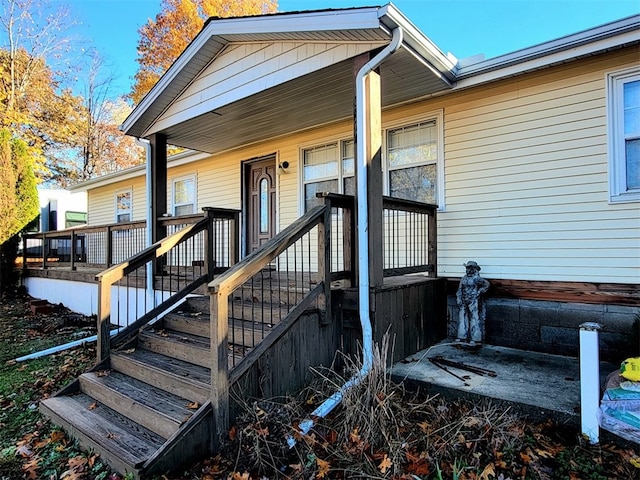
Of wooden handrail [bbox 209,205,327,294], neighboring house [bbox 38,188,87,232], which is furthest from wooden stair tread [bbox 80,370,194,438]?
neighboring house [bbox 38,188,87,232]

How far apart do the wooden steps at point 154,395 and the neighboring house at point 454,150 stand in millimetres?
209

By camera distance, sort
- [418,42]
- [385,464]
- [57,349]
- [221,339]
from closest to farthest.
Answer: [385,464]
[221,339]
[418,42]
[57,349]

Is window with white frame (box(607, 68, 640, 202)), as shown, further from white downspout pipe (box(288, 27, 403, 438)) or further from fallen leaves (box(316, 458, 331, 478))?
fallen leaves (box(316, 458, 331, 478))

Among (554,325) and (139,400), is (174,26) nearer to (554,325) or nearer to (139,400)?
(139,400)

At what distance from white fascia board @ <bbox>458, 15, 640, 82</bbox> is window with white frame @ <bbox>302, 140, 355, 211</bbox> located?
215cm

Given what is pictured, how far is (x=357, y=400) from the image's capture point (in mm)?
2988

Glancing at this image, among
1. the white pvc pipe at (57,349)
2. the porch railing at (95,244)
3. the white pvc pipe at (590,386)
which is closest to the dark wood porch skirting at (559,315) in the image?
the white pvc pipe at (590,386)

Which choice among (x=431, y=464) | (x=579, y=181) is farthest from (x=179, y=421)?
(x=579, y=181)

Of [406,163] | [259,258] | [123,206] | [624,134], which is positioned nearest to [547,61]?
[624,134]

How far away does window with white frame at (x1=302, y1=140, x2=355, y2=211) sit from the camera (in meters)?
6.43

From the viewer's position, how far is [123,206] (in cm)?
1160

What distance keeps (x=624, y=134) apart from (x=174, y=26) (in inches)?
637

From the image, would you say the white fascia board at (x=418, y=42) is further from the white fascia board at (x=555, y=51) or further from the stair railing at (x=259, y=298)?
the stair railing at (x=259, y=298)

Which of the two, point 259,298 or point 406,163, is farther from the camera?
point 406,163
